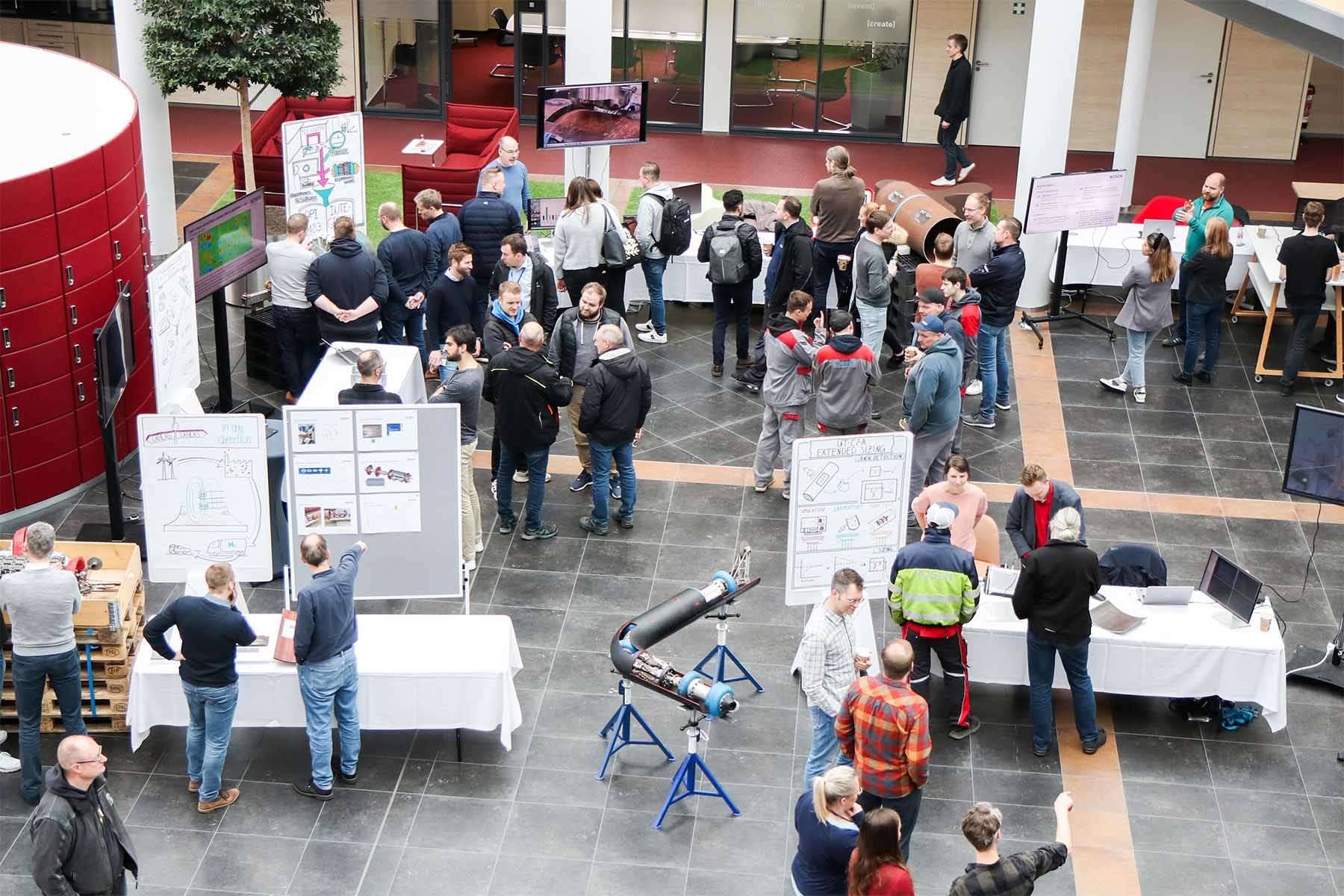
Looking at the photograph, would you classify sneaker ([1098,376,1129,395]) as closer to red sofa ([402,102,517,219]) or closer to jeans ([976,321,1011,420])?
jeans ([976,321,1011,420])

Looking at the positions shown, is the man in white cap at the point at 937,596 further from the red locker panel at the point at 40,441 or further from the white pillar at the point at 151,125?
the white pillar at the point at 151,125

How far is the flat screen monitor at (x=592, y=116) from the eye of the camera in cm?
1530

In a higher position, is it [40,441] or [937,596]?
[937,596]

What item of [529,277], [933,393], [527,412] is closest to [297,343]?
[529,277]

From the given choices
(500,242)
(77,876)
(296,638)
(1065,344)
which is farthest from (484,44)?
(77,876)

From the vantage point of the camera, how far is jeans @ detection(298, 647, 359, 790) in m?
8.88

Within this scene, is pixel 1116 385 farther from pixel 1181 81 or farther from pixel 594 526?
pixel 1181 81

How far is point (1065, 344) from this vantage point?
51.1ft

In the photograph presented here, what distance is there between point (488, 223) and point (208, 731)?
6275 millimetres

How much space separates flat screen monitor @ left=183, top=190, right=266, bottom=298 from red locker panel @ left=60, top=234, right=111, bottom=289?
25.7 inches

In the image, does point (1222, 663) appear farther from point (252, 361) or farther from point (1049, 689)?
point (252, 361)

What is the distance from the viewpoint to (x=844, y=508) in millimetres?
10086

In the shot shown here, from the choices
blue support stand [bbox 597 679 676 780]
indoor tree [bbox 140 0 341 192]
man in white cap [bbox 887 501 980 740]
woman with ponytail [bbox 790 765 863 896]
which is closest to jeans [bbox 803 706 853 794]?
man in white cap [bbox 887 501 980 740]

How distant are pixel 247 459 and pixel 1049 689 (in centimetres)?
517
